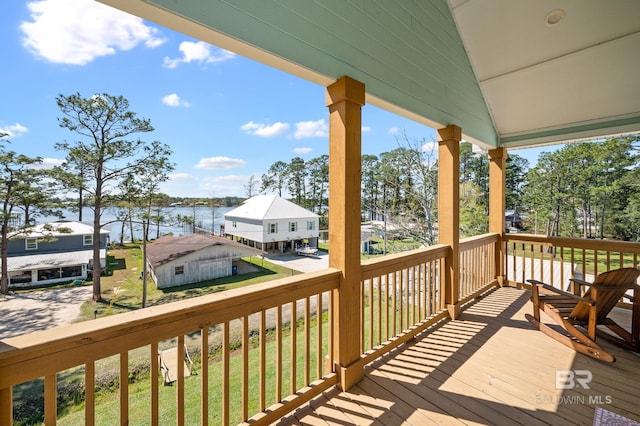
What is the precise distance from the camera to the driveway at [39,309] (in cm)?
151

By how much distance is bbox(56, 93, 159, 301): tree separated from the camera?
186 cm

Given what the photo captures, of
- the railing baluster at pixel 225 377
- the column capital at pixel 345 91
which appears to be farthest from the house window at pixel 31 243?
the column capital at pixel 345 91

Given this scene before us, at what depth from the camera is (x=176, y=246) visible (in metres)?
2.56

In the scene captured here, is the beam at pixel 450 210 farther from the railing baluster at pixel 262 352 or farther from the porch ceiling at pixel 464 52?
the railing baluster at pixel 262 352

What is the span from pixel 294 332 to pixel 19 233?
1724 millimetres

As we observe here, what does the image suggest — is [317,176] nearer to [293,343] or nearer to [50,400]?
[293,343]

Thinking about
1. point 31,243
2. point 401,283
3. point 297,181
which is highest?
point 297,181

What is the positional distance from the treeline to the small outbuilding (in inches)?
143

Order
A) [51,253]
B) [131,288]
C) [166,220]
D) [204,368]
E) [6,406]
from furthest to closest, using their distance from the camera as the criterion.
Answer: [166,220]
[131,288]
[51,253]
[204,368]
[6,406]

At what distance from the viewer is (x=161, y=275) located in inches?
99.0

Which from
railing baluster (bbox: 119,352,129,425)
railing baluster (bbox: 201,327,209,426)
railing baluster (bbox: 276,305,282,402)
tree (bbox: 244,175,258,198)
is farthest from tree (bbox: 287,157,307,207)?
railing baluster (bbox: 119,352,129,425)

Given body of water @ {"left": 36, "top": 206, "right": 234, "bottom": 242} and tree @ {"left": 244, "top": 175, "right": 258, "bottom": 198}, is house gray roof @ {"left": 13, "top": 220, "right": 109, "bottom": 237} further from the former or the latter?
tree @ {"left": 244, "top": 175, "right": 258, "bottom": 198}

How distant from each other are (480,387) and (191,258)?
2.76 metres

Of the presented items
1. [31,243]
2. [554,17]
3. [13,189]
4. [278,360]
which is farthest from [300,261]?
[554,17]
